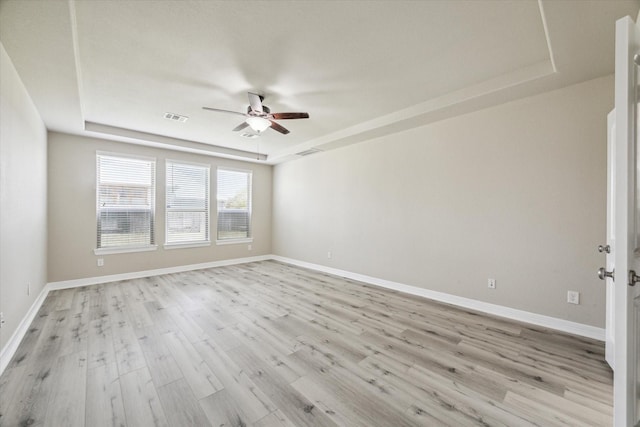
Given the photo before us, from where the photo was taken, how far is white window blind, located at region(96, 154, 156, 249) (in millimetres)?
4566

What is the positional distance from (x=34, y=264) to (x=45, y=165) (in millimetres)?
1573

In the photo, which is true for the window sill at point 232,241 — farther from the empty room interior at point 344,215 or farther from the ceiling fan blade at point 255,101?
the ceiling fan blade at point 255,101

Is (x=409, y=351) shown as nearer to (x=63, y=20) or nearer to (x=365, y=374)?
(x=365, y=374)

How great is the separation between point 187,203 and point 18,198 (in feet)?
10.1

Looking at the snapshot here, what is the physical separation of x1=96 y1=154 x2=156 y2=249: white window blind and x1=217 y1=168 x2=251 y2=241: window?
55.2 inches

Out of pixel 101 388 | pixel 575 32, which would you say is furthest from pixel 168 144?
pixel 575 32

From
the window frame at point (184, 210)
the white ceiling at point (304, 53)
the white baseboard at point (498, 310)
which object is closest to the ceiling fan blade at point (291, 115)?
the white ceiling at point (304, 53)

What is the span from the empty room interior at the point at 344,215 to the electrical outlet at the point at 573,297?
0.02 metres

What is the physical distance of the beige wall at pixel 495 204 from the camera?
8.52ft

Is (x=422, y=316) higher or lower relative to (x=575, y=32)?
lower

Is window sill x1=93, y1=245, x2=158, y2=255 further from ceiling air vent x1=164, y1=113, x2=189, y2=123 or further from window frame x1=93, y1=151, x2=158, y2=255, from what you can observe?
ceiling air vent x1=164, y1=113, x2=189, y2=123

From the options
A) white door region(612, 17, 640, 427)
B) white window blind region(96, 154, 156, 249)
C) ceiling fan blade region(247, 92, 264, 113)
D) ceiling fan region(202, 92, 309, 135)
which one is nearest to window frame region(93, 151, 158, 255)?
white window blind region(96, 154, 156, 249)

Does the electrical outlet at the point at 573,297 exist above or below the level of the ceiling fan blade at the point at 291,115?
below

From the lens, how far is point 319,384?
1.86 metres
